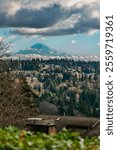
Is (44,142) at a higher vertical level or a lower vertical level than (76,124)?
lower

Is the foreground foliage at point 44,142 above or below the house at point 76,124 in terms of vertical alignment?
below

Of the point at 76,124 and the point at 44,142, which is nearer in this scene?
the point at 44,142

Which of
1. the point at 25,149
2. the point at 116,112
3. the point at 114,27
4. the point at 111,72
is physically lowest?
the point at 25,149

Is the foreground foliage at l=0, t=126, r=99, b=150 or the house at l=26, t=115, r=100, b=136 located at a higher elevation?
the house at l=26, t=115, r=100, b=136

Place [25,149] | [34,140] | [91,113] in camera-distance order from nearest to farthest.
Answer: [25,149] < [34,140] < [91,113]

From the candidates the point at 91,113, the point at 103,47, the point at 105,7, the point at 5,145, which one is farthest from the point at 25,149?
the point at 91,113

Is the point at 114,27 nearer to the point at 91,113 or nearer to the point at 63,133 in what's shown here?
the point at 63,133

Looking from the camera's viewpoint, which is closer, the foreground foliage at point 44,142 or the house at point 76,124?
the foreground foliage at point 44,142

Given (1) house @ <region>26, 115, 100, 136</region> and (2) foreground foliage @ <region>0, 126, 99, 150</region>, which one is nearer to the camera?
(2) foreground foliage @ <region>0, 126, 99, 150</region>
